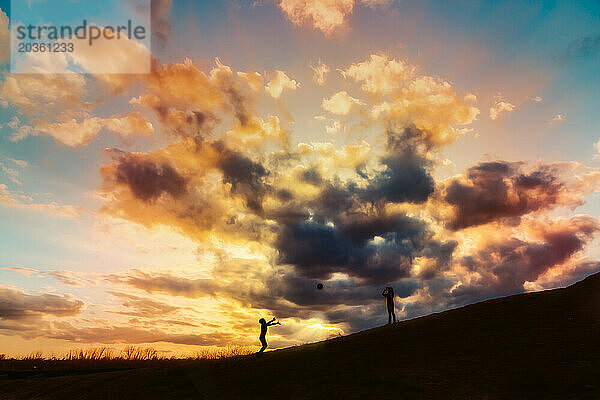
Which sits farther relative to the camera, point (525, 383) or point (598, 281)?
point (598, 281)

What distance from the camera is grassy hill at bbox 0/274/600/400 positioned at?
10820mm

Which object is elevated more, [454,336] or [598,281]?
[598,281]

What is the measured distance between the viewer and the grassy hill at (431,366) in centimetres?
1082

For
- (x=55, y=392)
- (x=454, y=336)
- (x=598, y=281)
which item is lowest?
(x=55, y=392)

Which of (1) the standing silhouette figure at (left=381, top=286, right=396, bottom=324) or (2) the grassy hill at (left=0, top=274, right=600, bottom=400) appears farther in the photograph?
(1) the standing silhouette figure at (left=381, top=286, right=396, bottom=324)

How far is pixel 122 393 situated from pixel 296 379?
24.5 ft

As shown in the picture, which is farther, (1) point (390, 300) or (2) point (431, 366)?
(1) point (390, 300)

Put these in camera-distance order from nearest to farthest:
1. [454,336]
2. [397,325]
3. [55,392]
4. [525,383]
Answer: [525,383] < [454,336] < [55,392] < [397,325]

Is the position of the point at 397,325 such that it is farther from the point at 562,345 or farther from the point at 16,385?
the point at 16,385

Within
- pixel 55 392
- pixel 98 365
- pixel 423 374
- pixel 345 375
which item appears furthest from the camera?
pixel 98 365

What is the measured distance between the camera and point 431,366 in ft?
42.1

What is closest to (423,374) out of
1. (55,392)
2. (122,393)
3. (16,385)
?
(122,393)

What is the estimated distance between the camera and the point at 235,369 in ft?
56.5

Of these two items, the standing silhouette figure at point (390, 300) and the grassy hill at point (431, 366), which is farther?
the standing silhouette figure at point (390, 300)
